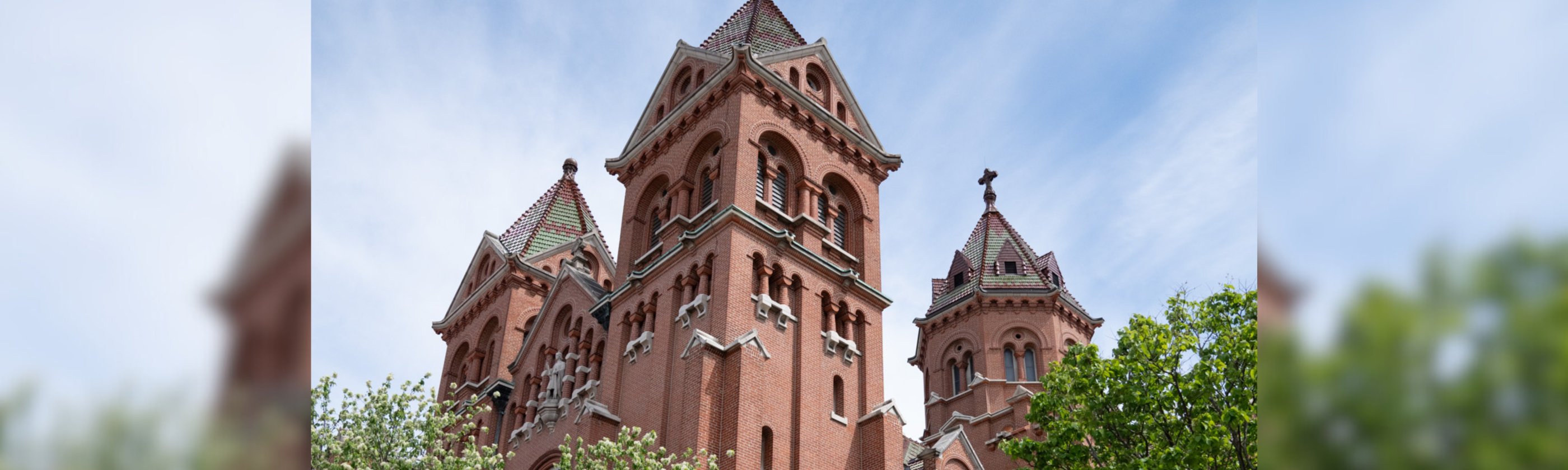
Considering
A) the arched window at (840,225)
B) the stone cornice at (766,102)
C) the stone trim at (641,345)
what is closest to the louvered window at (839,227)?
the arched window at (840,225)

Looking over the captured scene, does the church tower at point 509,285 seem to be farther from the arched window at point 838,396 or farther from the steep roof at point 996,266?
the steep roof at point 996,266

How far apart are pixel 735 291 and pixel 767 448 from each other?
3822mm

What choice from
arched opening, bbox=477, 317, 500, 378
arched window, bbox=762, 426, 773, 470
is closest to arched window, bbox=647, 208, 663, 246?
arched window, bbox=762, 426, 773, 470

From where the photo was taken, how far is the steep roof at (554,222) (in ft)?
136

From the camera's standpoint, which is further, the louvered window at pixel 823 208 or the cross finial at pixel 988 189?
the cross finial at pixel 988 189

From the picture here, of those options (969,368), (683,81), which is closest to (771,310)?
(683,81)

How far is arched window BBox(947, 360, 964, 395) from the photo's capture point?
1702 inches

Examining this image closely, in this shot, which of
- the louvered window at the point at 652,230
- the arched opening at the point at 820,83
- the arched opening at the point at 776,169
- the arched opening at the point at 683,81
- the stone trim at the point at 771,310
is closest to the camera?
the stone trim at the point at 771,310

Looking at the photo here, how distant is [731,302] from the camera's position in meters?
22.9

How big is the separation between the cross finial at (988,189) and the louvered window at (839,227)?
22.9 metres
